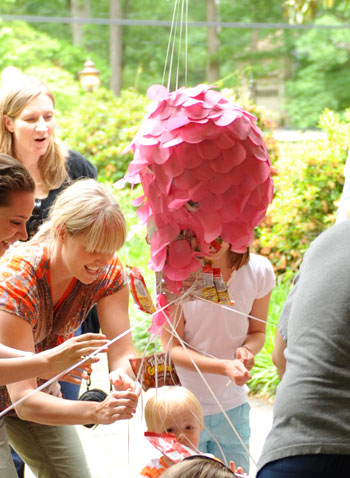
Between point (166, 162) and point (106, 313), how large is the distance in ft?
1.81

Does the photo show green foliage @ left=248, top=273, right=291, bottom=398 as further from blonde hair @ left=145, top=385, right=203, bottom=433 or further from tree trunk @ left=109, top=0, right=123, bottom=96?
tree trunk @ left=109, top=0, right=123, bottom=96

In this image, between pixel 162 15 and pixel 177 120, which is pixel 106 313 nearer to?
pixel 177 120

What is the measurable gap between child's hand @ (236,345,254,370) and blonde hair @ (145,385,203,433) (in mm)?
157

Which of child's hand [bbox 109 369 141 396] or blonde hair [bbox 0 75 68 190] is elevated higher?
blonde hair [bbox 0 75 68 190]

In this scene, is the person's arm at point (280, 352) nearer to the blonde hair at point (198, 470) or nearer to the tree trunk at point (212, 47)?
the blonde hair at point (198, 470)

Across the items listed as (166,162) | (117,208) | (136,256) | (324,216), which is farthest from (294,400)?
(136,256)

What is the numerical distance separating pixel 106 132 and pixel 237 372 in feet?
19.1

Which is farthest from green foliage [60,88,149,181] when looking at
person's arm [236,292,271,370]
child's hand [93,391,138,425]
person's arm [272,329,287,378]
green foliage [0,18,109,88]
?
person's arm [272,329,287,378]

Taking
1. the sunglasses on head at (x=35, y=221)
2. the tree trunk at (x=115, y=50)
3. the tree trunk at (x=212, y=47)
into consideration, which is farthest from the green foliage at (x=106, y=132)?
the tree trunk at (x=212, y=47)

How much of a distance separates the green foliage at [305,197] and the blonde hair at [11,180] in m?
3.29

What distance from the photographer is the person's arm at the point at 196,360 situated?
1.81 meters

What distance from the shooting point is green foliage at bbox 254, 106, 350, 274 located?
4.92 metres

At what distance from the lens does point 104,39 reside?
1638 cm

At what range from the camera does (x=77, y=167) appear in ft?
8.34
